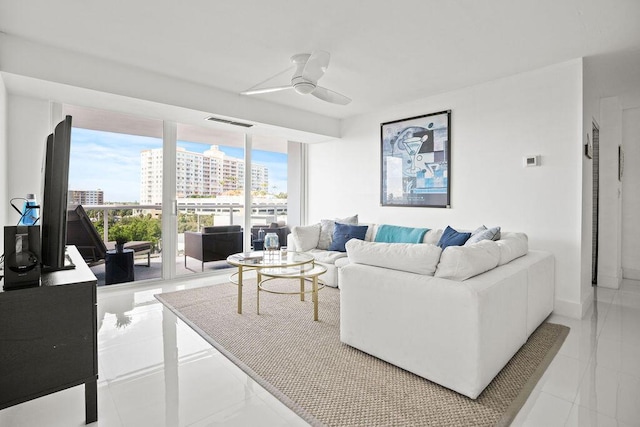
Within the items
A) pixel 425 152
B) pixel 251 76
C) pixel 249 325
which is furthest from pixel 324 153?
pixel 249 325

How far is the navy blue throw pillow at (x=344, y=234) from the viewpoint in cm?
459

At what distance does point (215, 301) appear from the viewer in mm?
3664

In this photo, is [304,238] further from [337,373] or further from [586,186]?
[586,186]

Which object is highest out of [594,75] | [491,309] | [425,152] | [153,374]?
[594,75]

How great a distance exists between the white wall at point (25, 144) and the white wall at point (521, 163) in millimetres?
4215

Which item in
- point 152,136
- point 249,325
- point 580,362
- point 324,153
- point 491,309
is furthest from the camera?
point 324,153

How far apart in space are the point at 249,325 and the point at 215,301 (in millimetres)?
846

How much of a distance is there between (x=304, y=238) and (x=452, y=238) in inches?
78.2

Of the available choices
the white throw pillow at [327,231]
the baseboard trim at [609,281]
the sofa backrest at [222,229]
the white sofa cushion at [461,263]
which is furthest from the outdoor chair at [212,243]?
the baseboard trim at [609,281]

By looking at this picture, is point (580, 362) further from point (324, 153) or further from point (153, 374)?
point (324, 153)

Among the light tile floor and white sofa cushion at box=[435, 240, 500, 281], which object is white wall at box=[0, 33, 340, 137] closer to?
the light tile floor

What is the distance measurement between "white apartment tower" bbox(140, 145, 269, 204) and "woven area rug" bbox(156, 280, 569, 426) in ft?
6.01

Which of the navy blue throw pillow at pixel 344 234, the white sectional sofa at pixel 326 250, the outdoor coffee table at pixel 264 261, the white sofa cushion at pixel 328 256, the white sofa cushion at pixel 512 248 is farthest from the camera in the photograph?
the navy blue throw pillow at pixel 344 234

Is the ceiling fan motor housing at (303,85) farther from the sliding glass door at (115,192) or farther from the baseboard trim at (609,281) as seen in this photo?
the baseboard trim at (609,281)
